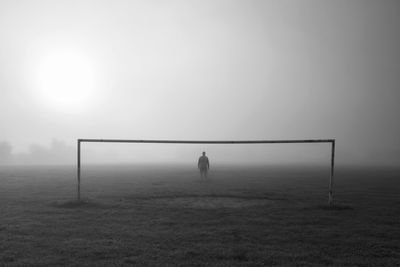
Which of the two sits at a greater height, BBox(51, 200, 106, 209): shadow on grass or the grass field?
the grass field

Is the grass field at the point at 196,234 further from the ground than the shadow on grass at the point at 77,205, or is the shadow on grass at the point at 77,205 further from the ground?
the grass field at the point at 196,234

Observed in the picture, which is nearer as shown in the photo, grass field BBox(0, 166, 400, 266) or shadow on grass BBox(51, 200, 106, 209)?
grass field BBox(0, 166, 400, 266)

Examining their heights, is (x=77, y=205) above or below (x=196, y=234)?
below

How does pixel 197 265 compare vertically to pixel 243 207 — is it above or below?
above

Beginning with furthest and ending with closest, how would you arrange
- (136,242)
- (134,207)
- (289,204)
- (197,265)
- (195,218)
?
(289,204), (134,207), (195,218), (136,242), (197,265)

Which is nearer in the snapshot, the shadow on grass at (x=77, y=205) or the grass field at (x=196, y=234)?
the grass field at (x=196, y=234)

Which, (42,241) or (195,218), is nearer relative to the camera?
(42,241)

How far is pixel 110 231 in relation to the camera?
865 cm

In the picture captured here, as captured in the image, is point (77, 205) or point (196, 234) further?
point (77, 205)

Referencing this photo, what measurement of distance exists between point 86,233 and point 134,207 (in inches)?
170

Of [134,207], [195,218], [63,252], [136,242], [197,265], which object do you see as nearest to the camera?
[197,265]

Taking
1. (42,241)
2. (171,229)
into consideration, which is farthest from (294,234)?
(42,241)

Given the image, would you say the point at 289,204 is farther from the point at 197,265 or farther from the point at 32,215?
the point at 32,215

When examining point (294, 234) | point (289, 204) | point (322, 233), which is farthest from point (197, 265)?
point (289, 204)
